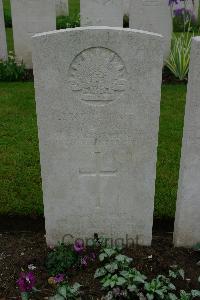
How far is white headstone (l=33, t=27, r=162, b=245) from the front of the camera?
2709mm

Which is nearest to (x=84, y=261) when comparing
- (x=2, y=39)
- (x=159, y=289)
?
(x=159, y=289)

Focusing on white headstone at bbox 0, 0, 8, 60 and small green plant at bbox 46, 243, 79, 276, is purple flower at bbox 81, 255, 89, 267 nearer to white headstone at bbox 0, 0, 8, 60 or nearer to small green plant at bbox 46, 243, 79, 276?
small green plant at bbox 46, 243, 79, 276

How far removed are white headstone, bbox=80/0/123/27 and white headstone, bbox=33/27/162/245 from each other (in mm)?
5795

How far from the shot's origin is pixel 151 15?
26.2 ft

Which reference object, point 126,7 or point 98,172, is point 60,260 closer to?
point 98,172

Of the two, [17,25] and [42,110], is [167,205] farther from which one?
[17,25]

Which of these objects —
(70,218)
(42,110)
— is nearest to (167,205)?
(70,218)

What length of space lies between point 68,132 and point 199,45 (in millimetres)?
1049

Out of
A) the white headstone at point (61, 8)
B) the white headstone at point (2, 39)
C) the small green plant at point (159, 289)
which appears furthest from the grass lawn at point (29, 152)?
the white headstone at point (61, 8)

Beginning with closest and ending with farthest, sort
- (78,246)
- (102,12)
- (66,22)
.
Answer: (78,246) < (102,12) < (66,22)

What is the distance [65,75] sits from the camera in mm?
2781

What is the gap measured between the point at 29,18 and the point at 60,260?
235 inches

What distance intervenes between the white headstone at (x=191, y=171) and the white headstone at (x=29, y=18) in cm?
569

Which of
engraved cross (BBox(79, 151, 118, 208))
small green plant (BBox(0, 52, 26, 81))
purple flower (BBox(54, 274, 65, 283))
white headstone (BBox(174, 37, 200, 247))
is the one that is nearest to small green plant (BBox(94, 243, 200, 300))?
purple flower (BBox(54, 274, 65, 283))
